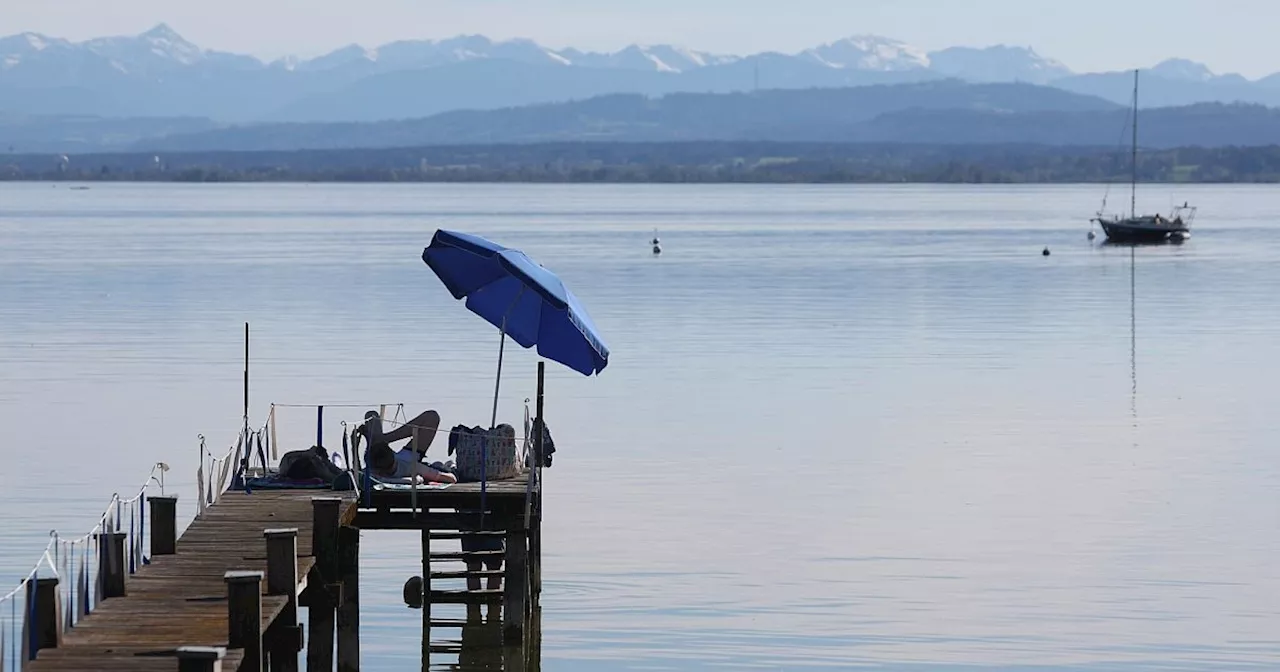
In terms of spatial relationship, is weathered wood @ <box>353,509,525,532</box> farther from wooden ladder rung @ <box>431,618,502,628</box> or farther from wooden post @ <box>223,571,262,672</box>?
wooden post @ <box>223,571,262,672</box>

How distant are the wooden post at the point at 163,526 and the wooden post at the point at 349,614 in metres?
1.83

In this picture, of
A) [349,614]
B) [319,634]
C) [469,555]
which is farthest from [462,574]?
[319,634]

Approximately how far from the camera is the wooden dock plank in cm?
1527

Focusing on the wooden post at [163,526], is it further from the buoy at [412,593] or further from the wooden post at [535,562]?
the buoy at [412,593]

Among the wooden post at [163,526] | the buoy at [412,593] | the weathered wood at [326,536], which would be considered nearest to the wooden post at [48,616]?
the wooden post at [163,526]

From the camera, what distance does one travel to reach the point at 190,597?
1723 cm

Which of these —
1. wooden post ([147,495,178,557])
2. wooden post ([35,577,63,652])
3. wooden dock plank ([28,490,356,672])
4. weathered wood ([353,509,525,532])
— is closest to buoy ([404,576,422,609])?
wooden dock plank ([28,490,356,672])

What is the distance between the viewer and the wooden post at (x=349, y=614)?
20516 mm

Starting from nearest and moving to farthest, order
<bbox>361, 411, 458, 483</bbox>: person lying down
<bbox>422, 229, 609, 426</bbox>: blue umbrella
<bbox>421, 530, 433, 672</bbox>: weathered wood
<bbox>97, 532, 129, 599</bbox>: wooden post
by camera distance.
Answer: <bbox>97, 532, 129, 599</bbox>: wooden post → <bbox>361, 411, 458, 483</bbox>: person lying down → <bbox>421, 530, 433, 672</bbox>: weathered wood → <bbox>422, 229, 609, 426</bbox>: blue umbrella

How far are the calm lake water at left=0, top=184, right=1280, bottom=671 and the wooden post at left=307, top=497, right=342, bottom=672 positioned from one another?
1819 mm

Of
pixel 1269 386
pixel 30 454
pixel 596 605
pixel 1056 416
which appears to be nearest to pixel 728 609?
pixel 596 605

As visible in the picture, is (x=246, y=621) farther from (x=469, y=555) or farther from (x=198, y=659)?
(x=469, y=555)

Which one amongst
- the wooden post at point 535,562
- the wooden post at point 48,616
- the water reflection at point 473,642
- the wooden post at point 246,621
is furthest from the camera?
the wooden post at point 535,562

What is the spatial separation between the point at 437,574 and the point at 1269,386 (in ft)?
82.5
